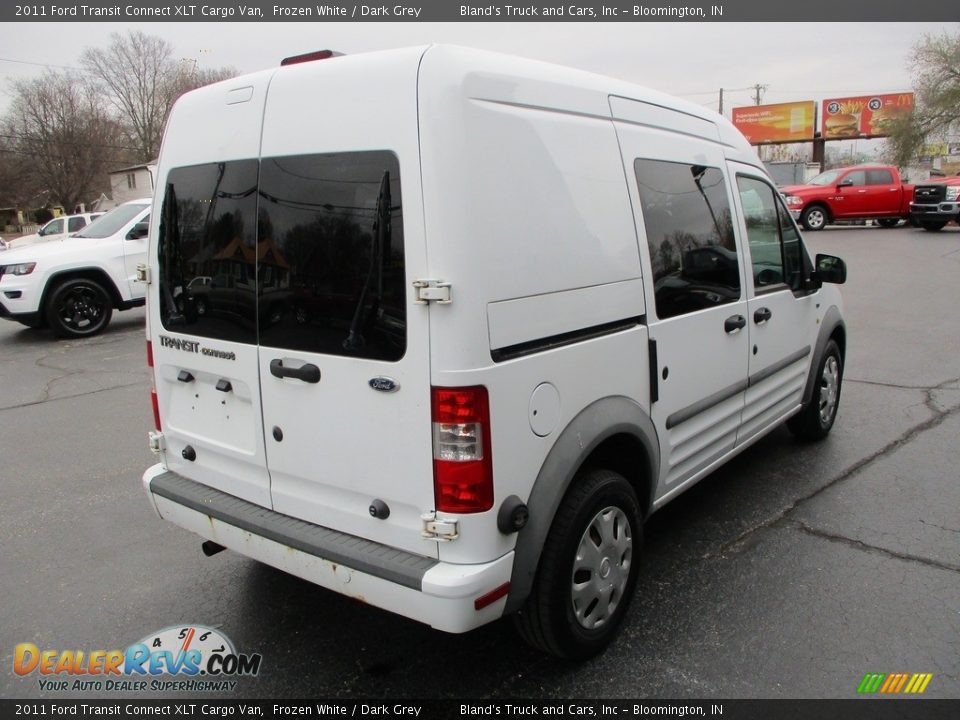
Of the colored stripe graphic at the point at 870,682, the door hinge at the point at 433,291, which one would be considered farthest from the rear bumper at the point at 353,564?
the colored stripe graphic at the point at 870,682

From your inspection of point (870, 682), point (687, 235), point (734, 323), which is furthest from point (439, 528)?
point (734, 323)

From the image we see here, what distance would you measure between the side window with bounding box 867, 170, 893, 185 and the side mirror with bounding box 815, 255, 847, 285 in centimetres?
2023


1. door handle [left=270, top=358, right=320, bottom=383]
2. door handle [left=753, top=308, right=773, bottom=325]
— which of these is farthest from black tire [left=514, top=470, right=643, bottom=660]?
door handle [left=753, top=308, right=773, bottom=325]

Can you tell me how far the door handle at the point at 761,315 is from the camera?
3896 mm

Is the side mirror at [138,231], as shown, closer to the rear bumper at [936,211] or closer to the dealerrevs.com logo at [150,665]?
the dealerrevs.com logo at [150,665]

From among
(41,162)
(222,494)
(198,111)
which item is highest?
(41,162)

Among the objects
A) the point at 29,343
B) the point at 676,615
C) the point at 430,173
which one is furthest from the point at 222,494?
the point at 29,343

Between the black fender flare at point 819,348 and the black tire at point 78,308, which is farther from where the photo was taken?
the black tire at point 78,308

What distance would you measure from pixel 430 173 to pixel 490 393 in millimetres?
709

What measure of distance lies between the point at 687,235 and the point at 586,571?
1638 millimetres

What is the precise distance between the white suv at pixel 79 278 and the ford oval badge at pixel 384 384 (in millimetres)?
9306

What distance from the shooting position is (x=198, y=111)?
9.53 feet

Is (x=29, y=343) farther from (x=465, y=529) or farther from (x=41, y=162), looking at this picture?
(x=41, y=162)

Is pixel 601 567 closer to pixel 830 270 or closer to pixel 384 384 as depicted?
pixel 384 384
